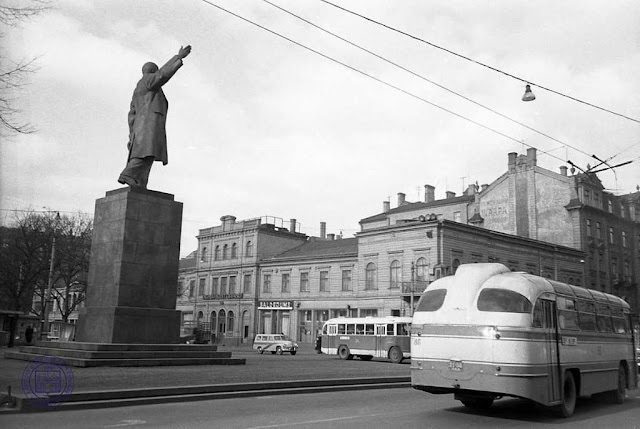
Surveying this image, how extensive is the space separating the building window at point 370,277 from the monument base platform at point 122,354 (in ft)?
110

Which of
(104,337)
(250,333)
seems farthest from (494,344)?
(250,333)

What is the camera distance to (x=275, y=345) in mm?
44812

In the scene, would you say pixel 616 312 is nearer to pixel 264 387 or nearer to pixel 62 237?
pixel 264 387

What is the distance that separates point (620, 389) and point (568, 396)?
13.4 feet

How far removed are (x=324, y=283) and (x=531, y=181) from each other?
861 inches

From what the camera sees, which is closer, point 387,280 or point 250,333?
point 387,280

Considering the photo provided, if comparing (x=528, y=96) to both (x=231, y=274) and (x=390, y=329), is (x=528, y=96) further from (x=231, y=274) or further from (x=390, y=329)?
(x=231, y=274)

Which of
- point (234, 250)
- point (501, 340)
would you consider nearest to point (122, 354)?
point (501, 340)

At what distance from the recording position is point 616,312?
1584 cm

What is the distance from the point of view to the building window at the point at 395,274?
2001 inches

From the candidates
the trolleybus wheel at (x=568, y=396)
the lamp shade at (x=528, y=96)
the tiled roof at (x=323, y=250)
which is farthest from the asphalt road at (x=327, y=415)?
the tiled roof at (x=323, y=250)

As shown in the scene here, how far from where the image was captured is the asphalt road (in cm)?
973

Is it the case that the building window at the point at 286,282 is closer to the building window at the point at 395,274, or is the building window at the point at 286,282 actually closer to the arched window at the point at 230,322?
the arched window at the point at 230,322

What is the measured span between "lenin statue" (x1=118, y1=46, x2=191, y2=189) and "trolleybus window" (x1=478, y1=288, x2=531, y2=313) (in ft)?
41.1
